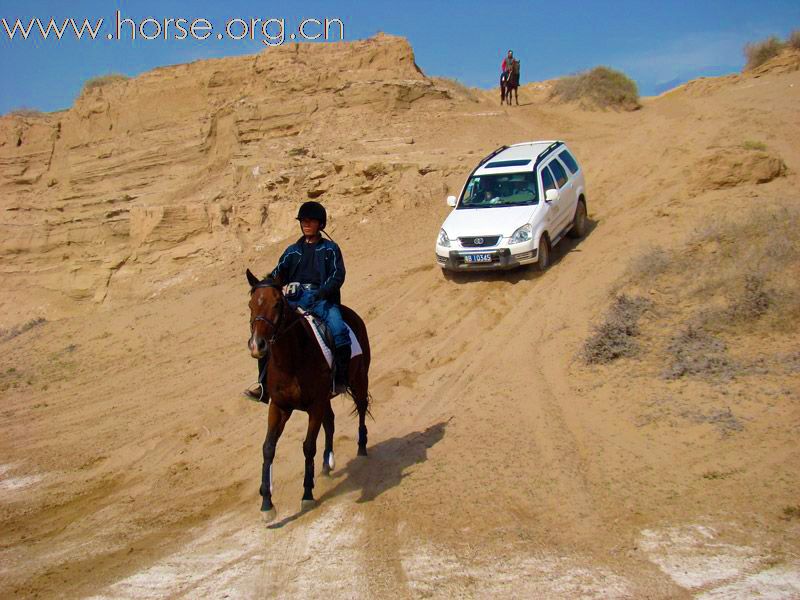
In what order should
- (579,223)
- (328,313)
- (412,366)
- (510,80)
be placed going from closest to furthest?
(328,313) < (412,366) < (579,223) < (510,80)

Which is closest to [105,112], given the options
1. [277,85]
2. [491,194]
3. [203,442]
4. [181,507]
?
[277,85]

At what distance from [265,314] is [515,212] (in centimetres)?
884

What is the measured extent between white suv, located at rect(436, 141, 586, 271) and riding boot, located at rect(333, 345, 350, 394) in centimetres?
656

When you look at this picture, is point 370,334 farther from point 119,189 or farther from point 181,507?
point 119,189

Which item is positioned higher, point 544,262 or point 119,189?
point 119,189

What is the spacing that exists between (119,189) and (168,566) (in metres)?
22.3

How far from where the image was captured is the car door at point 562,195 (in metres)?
15.5

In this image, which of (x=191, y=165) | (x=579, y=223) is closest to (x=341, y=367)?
(x=579, y=223)

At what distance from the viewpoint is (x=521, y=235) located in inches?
563

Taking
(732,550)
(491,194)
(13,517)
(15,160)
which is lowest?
(13,517)

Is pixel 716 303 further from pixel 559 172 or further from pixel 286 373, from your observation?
pixel 559 172

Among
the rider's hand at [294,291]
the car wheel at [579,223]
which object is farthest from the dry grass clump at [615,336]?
the car wheel at [579,223]

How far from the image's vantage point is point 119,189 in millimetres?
27000

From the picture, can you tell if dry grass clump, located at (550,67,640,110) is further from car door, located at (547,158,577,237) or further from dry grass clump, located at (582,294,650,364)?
dry grass clump, located at (582,294,650,364)
